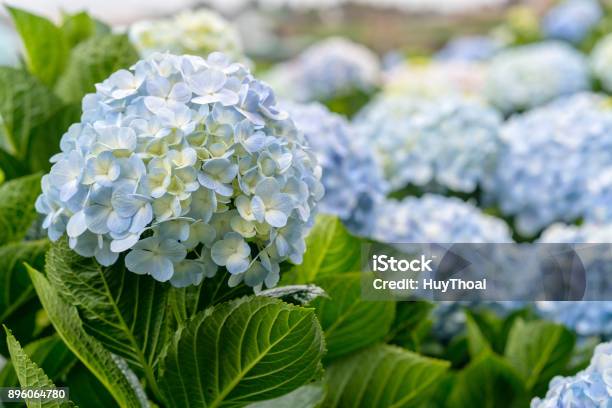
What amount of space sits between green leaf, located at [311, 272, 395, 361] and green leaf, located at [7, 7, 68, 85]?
552 millimetres

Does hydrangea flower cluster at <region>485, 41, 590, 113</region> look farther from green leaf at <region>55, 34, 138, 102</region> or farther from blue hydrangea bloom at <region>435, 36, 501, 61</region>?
green leaf at <region>55, 34, 138, 102</region>

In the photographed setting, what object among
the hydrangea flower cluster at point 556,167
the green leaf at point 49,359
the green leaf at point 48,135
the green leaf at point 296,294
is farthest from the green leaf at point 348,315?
the hydrangea flower cluster at point 556,167

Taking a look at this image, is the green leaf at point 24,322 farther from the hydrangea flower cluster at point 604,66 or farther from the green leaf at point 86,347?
the hydrangea flower cluster at point 604,66

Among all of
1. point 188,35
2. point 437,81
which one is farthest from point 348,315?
point 437,81

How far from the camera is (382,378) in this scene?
2.96ft

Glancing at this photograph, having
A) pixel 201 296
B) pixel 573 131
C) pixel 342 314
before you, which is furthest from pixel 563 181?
pixel 201 296

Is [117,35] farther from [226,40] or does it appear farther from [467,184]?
[467,184]

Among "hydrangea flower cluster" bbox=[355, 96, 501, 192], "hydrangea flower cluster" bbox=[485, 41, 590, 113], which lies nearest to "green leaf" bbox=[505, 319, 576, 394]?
"hydrangea flower cluster" bbox=[355, 96, 501, 192]

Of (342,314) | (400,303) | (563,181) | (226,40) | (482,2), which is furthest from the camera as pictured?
(482,2)

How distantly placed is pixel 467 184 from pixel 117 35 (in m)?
0.83

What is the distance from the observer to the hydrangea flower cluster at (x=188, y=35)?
4.40 ft

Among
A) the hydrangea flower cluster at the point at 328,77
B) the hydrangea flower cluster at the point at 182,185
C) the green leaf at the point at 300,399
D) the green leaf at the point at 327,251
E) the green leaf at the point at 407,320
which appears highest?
the hydrangea flower cluster at the point at 182,185

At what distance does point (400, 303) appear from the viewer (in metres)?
1.01

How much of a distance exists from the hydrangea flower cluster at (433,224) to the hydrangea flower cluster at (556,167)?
18 centimetres
